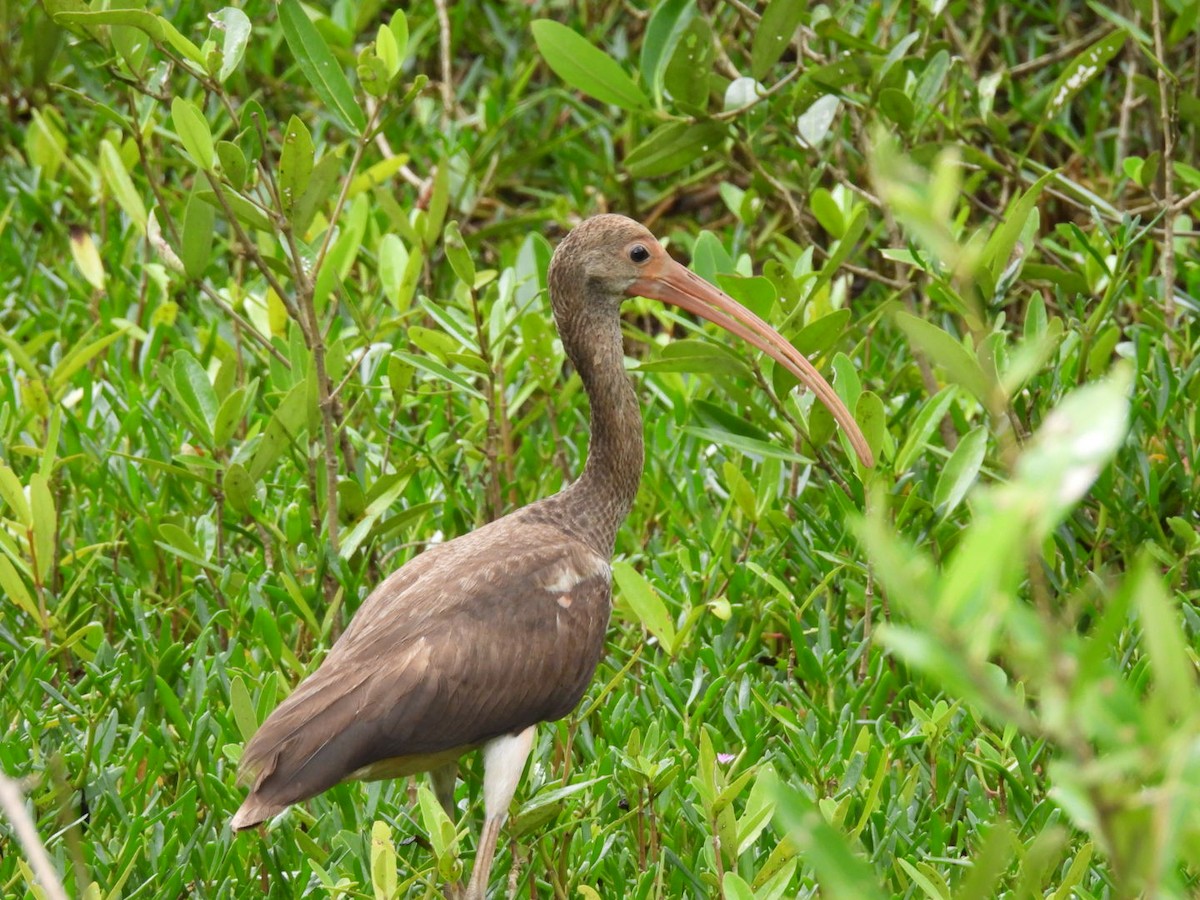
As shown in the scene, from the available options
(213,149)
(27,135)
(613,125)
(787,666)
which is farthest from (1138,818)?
(27,135)

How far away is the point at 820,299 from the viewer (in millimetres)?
4871

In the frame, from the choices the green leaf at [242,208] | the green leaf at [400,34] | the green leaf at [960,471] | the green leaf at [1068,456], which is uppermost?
the green leaf at [1068,456]

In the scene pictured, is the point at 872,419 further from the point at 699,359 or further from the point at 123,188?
the point at 123,188

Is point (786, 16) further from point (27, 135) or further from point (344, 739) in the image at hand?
point (27, 135)

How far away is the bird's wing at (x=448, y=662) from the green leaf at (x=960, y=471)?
0.86 metres

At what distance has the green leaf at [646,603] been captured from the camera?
3.61 metres

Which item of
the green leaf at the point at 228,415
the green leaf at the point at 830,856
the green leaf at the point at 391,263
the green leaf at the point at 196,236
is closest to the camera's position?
the green leaf at the point at 830,856

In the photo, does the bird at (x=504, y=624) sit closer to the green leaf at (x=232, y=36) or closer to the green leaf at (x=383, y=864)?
the green leaf at (x=383, y=864)

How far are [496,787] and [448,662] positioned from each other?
272 millimetres

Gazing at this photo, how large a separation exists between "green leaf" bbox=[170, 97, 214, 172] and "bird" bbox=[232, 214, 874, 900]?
0.88 m

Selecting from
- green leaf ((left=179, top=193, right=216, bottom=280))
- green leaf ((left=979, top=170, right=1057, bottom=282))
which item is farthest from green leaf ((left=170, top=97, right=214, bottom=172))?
green leaf ((left=979, top=170, right=1057, bottom=282))

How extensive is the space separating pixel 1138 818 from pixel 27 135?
21.6ft

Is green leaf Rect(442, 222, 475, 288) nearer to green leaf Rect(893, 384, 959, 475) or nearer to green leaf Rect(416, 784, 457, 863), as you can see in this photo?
green leaf Rect(893, 384, 959, 475)

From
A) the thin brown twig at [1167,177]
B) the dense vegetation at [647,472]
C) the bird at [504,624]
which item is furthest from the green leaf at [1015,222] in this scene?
the thin brown twig at [1167,177]
